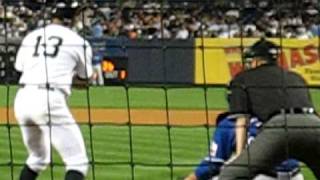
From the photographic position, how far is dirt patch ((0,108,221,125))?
1516 centimetres

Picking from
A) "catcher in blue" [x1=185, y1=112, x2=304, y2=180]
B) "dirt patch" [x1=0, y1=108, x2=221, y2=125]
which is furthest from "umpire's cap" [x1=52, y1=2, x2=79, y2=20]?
"dirt patch" [x1=0, y1=108, x2=221, y2=125]

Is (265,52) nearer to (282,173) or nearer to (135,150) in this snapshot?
(282,173)

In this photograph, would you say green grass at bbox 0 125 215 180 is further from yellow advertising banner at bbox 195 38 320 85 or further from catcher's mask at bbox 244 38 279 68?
yellow advertising banner at bbox 195 38 320 85

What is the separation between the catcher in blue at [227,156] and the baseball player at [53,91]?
1.20 meters

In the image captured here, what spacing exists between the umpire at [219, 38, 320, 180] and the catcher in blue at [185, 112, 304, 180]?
0.65ft

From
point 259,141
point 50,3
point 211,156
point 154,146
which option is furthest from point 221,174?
point 154,146

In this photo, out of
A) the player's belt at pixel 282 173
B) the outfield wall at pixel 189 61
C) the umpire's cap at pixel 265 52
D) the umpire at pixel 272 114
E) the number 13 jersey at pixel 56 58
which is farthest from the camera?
the outfield wall at pixel 189 61

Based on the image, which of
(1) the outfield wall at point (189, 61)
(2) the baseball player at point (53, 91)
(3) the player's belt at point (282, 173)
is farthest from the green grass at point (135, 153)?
(1) the outfield wall at point (189, 61)

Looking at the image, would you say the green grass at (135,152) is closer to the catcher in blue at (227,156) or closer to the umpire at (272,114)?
the catcher in blue at (227,156)

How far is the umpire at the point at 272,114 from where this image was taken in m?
5.87

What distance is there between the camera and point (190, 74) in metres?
21.7

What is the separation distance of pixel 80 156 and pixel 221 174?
1855 mm

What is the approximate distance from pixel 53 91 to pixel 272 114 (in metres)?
2.21

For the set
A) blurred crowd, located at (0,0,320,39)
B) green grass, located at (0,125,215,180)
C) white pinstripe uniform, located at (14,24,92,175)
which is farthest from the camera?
blurred crowd, located at (0,0,320,39)
